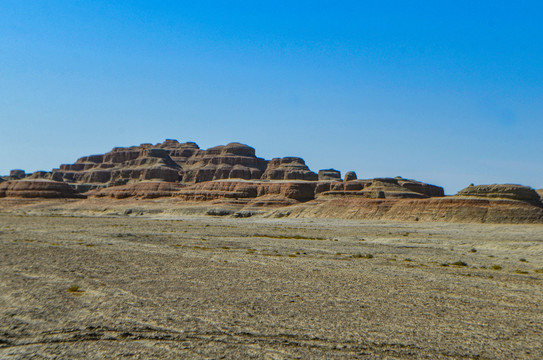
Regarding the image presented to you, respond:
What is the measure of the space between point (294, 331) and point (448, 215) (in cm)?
6814

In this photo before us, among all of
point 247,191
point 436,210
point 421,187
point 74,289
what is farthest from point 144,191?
point 74,289

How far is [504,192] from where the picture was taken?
7581 cm

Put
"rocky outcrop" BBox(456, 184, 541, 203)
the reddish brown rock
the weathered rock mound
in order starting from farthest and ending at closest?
the reddish brown rock < "rocky outcrop" BBox(456, 184, 541, 203) < the weathered rock mound

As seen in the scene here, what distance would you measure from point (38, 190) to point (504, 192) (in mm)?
125516

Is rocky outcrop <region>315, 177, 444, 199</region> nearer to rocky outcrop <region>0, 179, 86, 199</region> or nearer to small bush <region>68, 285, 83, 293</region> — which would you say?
rocky outcrop <region>0, 179, 86, 199</region>

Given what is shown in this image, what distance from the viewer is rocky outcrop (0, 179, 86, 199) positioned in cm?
14625

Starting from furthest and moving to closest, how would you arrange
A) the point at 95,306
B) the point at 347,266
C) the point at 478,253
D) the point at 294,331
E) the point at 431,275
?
the point at 478,253
the point at 347,266
the point at 431,275
the point at 95,306
the point at 294,331

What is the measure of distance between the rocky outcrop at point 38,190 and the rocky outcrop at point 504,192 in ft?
379

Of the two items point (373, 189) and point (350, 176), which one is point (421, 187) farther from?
point (373, 189)

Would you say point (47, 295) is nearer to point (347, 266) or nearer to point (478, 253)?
point (347, 266)

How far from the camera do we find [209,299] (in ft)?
49.4

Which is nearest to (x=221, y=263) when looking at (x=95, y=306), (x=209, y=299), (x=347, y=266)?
(x=347, y=266)

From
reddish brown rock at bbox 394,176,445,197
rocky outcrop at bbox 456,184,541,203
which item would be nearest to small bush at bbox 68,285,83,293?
rocky outcrop at bbox 456,184,541,203

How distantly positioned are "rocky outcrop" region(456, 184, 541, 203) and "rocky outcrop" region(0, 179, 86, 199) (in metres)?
116
